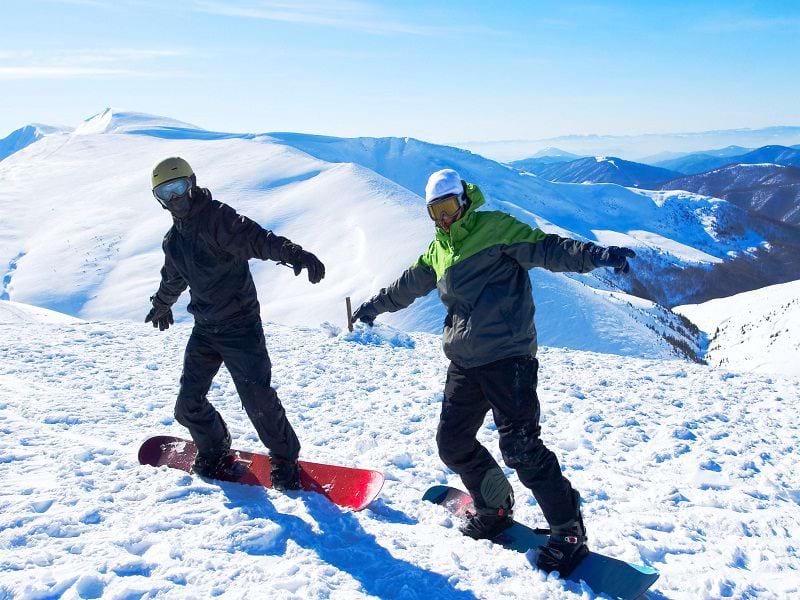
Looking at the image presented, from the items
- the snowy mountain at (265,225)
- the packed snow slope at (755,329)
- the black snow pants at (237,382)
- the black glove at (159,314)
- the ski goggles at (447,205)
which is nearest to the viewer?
the ski goggles at (447,205)

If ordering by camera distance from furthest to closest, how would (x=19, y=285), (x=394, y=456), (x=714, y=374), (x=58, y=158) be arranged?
(x=58, y=158) < (x=19, y=285) < (x=714, y=374) < (x=394, y=456)

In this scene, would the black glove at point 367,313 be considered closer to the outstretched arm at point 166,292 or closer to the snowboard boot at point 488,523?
the outstretched arm at point 166,292

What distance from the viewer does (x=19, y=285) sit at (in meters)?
41.6

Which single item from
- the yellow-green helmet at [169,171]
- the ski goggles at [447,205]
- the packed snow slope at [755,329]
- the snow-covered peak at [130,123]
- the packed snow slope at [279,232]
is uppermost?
the snow-covered peak at [130,123]

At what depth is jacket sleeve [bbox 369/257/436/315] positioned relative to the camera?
4418 millimetres

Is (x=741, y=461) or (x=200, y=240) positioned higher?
(x=200, y=240)

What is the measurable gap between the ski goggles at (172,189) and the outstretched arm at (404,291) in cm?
159

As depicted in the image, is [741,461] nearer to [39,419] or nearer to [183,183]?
[183,183]

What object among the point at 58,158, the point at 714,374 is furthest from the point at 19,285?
the point at 58,158

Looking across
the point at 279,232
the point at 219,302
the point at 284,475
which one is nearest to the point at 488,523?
the point at 284,475

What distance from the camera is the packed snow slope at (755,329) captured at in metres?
33.3

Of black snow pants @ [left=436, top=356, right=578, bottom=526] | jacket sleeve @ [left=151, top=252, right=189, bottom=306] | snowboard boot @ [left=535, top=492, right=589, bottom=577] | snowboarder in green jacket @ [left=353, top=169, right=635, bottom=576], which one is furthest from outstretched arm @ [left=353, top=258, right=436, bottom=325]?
snowboard boot @ [left=535, top=492, right=589, bottom=577]

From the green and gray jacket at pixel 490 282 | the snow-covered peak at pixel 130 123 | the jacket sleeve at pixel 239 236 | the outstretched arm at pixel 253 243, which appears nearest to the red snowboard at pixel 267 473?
the green and gray jacket at pixel 490 282

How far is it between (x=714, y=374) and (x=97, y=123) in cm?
16934
